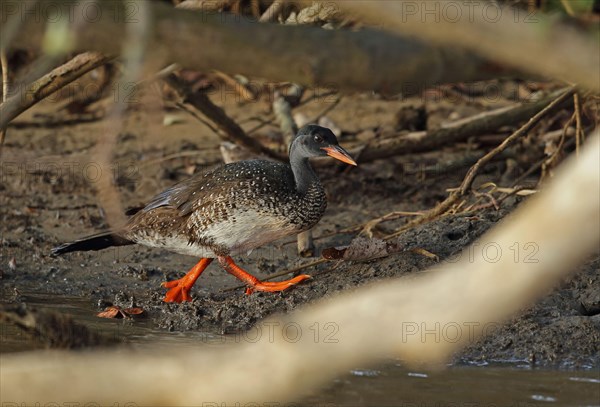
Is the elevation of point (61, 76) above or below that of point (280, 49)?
above

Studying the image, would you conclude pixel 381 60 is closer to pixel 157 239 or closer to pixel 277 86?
pixel 157 239

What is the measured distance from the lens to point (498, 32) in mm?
2014

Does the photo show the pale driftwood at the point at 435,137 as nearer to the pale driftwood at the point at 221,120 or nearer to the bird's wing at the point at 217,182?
the pale driftwood at the point at 221,120

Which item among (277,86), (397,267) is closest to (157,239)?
(397,267)

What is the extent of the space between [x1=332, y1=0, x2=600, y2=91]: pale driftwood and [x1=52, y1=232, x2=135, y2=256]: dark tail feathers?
512 cm

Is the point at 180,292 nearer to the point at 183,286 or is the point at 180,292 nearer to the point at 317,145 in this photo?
the point at 183,286

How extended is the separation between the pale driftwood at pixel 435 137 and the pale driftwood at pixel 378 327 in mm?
5871

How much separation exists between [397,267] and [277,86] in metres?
3.40

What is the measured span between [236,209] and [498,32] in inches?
178

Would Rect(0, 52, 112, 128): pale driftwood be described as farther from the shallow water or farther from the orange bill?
the orange bill

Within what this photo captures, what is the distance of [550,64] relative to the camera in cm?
206

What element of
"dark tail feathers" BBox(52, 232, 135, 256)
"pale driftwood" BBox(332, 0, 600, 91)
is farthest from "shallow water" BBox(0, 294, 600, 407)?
"pale driftwood" BBox(332, 0, 600, 91)

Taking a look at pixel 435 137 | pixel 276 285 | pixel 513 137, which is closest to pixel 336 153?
pixel 276 285

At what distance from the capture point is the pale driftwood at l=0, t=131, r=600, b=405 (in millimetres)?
2025
